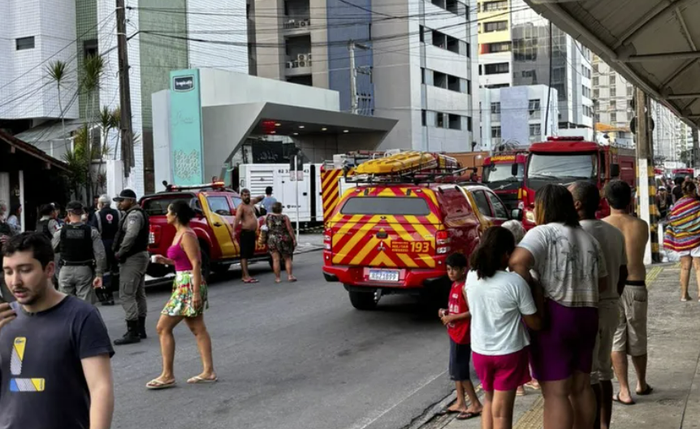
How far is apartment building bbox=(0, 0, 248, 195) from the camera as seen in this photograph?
3088 centimetres

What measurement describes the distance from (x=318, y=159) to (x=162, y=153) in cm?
1473

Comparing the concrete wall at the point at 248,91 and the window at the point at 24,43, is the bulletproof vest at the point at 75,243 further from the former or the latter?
the window at the point at 24,43

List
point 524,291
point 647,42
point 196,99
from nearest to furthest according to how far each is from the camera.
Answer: point 524,291, point 647,42, point 196,99

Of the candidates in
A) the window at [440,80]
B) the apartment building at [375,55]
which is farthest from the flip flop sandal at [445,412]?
the window at [440,80]

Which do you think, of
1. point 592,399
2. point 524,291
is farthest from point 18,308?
point 592,399

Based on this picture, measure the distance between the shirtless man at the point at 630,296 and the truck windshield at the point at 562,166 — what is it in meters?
14.7

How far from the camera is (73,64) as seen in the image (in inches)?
1259

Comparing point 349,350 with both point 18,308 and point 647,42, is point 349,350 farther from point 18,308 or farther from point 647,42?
point 18,308

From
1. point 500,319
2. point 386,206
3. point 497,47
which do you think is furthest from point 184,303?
point 497,47

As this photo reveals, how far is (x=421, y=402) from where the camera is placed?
7.17 m

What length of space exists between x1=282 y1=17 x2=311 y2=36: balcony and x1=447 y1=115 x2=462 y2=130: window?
1294 centimetres

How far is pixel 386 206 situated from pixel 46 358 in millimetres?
7594

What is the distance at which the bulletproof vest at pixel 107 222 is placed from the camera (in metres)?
12.9

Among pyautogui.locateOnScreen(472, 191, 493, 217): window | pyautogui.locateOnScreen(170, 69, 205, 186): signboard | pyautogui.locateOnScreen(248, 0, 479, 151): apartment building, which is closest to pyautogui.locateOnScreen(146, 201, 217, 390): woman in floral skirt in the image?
pyautogui.locateOnScreen(472, 191, 493, 217): window
